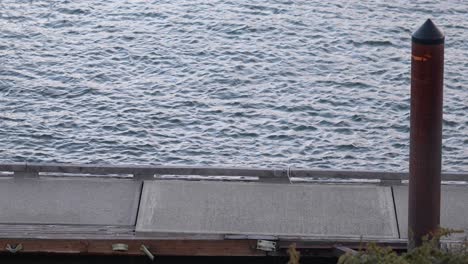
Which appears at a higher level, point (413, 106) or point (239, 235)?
point (413, 106)

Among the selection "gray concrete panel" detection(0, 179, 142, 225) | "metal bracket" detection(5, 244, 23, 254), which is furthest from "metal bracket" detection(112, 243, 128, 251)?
"metal bracket" detection(5, 244, 23, 254)

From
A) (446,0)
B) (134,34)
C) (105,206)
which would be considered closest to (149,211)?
(105,206)

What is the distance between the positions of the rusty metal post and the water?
7.60m

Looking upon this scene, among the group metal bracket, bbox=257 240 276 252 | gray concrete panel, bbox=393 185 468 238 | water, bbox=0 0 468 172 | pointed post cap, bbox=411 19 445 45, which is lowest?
metal bracket, bbox=257 240 276 252

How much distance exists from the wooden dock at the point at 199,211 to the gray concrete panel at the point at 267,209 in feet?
0.03

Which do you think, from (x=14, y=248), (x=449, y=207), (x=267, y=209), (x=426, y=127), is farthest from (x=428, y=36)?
(x=14, y=248)

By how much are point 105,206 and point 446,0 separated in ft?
52.2

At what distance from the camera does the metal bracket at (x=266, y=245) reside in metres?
9.84

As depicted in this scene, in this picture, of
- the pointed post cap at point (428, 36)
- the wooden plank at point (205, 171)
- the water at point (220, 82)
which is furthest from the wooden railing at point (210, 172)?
the water at point (220, 82)

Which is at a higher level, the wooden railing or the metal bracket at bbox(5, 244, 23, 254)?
the wooden railing

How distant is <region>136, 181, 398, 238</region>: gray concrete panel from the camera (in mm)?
10234

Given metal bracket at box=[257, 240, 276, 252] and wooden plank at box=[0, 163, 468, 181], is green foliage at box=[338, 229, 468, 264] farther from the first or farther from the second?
wooden plank at box=[0, 163, 468, 181]

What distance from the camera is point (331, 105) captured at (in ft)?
62.3

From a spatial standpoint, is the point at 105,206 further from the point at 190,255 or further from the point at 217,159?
the point at 217,159
